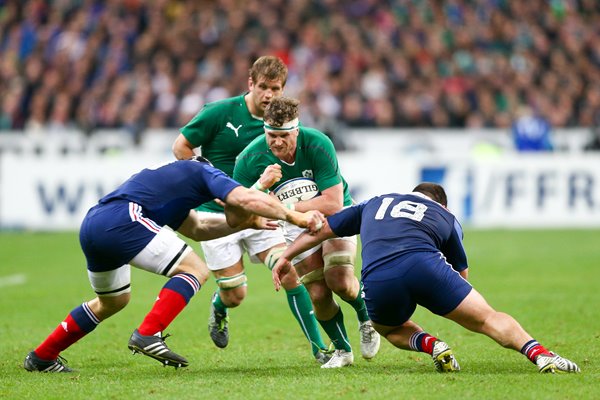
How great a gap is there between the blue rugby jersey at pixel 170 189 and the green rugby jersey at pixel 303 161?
2.62ft

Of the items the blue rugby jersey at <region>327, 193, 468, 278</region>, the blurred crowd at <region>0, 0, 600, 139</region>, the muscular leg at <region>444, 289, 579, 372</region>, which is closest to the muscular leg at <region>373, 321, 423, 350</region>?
the blue rugby jersey at <region>327, 193, 468, 278</region>

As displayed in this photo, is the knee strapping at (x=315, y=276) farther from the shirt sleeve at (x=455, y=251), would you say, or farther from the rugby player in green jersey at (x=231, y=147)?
the shirt sleeve at (x=455, y=251)

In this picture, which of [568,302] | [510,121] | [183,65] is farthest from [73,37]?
[568,302]

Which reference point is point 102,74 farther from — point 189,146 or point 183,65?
point 189,146

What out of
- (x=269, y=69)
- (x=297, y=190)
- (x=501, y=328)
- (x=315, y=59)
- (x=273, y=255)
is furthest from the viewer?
(x=315, y=59)

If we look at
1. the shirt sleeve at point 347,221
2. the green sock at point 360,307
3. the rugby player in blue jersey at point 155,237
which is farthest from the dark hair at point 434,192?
the green sock at point 360,307

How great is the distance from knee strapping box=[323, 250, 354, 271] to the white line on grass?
24.1 ft

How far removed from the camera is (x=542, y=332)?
977 cm

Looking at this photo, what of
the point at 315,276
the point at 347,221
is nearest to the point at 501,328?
the point at 347,221

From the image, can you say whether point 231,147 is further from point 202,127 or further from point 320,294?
point 320,294

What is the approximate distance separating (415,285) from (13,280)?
29.8ft

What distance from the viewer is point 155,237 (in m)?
7.67

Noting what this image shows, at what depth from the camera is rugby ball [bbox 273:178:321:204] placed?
8.59m

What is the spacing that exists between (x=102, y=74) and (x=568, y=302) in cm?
1684
